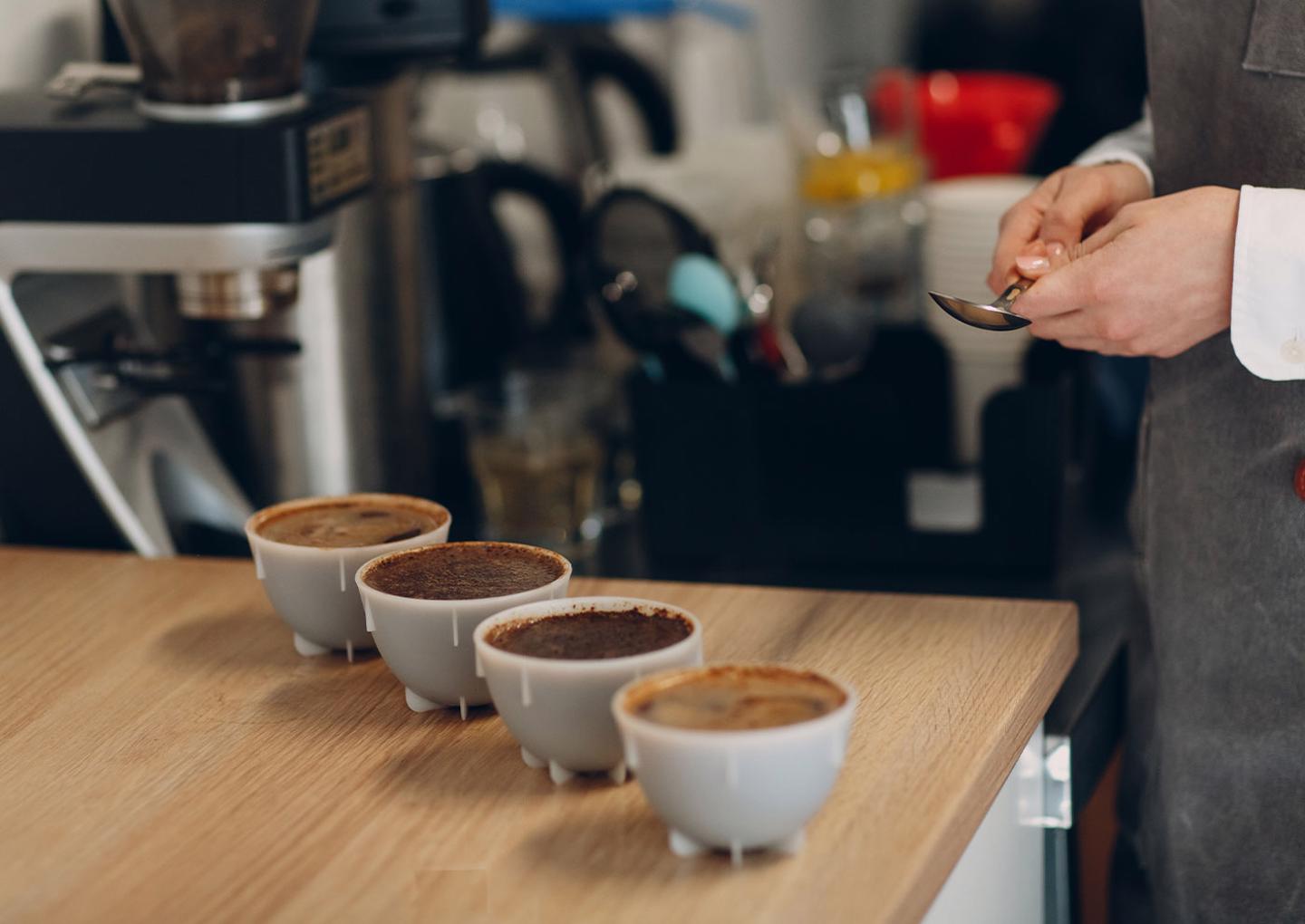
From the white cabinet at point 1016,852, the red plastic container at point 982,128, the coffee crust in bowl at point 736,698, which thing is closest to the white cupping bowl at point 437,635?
the coffee crust in bowl at point 736,698

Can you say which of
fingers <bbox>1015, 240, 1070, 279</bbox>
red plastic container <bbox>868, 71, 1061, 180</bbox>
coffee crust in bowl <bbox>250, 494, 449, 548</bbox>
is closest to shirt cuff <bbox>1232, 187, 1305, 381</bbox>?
fingers <bbox>1015, 240, 1070, 279</bbox>

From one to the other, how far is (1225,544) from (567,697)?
1.58 ft

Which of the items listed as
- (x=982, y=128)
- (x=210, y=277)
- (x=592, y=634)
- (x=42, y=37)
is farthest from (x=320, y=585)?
(x=982, y=128)

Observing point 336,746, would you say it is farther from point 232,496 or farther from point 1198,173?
point 1198,173

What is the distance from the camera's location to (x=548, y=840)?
2.34 ft

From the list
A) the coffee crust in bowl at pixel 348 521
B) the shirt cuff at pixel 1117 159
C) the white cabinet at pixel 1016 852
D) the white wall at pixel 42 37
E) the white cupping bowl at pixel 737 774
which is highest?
the white wall at pixel 42 37

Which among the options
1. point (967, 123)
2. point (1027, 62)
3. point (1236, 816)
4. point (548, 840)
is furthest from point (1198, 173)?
point (1027, 62)

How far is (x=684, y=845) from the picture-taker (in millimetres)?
690

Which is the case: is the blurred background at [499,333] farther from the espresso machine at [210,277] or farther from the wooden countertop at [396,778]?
the wooden countertop at [396,778]

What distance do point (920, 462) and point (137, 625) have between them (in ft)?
2.25

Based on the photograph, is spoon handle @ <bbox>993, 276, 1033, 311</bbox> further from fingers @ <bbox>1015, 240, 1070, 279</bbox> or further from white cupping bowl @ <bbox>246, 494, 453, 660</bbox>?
white cupping bowl @ <bbox>246, 494, 453, 660</bbox>

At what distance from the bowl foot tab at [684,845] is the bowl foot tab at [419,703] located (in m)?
0.20

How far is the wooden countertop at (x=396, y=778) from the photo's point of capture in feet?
2.21

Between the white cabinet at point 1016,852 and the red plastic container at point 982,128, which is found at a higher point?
the red plastic container at point 982,128
